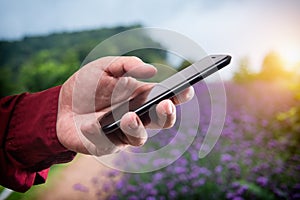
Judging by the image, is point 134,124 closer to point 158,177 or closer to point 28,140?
point 28,140

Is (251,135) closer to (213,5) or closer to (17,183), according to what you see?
(213,5)

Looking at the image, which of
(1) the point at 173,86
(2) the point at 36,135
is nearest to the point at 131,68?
(1) the point at 173,86

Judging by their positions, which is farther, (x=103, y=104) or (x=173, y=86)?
(x=103, y=104)

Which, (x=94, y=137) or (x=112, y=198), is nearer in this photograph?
(x=94, y=137)

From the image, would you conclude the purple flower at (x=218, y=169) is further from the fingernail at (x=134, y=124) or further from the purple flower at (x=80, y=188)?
the fingernail at (x=134, y=124)

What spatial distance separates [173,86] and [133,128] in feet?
0.23

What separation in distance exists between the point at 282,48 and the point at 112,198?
593mm

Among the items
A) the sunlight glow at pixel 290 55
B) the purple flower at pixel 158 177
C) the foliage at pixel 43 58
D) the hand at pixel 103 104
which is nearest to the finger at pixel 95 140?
the hand at pixel 103 104

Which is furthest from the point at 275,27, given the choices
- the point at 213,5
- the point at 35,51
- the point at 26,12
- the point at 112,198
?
the point at 35,51

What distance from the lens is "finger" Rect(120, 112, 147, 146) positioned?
1.33 ft

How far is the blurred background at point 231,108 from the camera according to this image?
892 mm

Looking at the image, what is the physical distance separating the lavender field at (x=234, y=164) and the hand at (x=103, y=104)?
281mm

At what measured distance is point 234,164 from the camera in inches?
36.0

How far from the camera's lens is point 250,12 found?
100 centimetres
